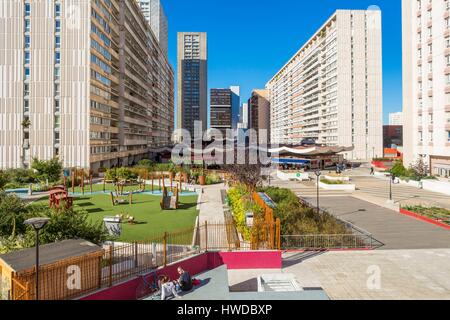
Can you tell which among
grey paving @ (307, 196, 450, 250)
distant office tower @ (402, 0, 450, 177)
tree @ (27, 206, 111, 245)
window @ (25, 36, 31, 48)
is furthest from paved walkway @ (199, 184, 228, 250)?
window @ (25, 36, 31, 48)

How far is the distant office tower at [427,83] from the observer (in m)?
41.0

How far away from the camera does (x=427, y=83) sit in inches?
1741

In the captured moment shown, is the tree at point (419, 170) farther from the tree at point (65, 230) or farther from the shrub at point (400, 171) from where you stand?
the tree at point (65, 230)

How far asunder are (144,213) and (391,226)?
15.6 m

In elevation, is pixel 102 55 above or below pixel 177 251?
above

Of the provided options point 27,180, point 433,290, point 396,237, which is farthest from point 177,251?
point 27,180

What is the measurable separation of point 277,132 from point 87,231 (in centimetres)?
14209

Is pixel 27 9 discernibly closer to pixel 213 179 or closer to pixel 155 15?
pixel 213 179

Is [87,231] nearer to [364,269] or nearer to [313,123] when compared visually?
[364,269]

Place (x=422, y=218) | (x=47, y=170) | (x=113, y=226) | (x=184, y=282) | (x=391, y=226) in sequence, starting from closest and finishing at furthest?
(x=184, y=282) < (x=113, y=226) < (x=391, y=226) < (x=422, y=218) < (x=47, y=170)

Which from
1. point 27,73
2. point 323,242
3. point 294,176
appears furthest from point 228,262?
point 27,73

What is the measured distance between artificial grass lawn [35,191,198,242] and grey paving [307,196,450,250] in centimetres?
1050

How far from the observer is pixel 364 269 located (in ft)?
43.4
